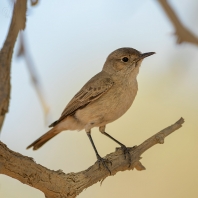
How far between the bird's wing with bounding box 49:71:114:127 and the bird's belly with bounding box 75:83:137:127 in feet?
0.12

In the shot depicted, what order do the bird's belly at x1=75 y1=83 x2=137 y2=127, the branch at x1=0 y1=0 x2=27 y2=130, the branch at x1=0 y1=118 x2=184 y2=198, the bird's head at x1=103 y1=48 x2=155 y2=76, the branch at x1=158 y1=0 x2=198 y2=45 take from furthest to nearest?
the bird's head at x1=103 y1=48 x2=155 y2=76 < the bird's belly at x1=75 y1=83 x2=137 y2=127 < the branch at x1=0 y1=118 x2=184 y2=198 < the branch at x1=158 y1=0 x2=198 y2=45 < the branch at x1=0 y1=0 x2=27 y2=130

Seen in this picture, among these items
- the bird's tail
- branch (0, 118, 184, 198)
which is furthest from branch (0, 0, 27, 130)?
the bird's tail

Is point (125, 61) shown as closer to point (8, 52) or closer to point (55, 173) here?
point (55, 173)

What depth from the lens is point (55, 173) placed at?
198 centimetres

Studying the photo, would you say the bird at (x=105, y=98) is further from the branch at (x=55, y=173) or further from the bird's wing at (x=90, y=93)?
the branch at (x=55, y=173)

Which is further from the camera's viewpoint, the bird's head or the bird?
the bird's head

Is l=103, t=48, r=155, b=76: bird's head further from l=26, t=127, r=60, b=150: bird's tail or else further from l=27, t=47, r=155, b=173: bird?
l=26, t=127, r=60, b=150: bird's tail

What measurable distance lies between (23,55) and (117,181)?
99.3 inches

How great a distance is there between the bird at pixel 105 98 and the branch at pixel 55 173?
177 millimetres

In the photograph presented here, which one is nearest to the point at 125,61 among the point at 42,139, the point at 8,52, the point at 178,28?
the point at 42,139

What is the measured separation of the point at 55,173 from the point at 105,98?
0.90 meters

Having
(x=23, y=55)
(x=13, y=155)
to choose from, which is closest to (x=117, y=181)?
(x=13, y=155)

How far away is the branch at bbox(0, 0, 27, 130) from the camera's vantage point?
0.66 m

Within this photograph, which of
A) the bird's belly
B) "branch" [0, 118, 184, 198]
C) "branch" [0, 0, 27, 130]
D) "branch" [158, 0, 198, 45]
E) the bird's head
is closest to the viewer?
"branch" [0, 0, 27, 130]
